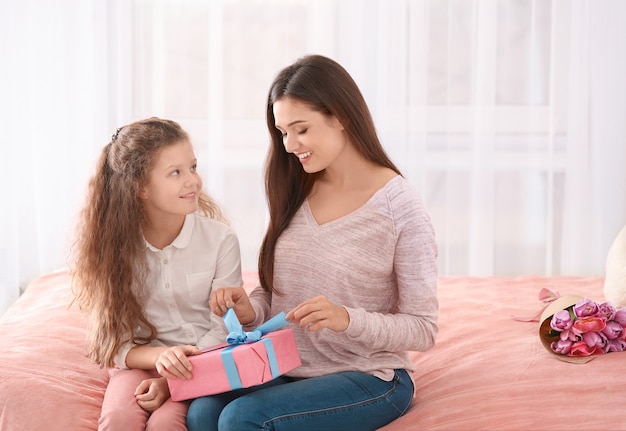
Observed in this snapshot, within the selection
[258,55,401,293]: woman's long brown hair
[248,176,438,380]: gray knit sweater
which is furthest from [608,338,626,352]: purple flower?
[258,55,401,293]: woman's long brown hair

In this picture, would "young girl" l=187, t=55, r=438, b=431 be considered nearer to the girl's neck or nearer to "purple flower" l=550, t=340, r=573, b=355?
the girl's neck

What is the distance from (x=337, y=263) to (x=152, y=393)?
1.47 feet

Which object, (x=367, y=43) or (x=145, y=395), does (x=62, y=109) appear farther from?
(x=145, y=395)

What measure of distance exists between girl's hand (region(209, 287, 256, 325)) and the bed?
0.31 metres

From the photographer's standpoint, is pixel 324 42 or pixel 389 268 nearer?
pixel 389 268

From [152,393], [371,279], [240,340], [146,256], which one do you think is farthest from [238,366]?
[146,256]

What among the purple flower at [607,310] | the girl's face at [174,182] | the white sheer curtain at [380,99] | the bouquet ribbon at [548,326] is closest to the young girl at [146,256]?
the girl's face at [174,182]

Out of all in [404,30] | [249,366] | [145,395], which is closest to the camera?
[249,366]

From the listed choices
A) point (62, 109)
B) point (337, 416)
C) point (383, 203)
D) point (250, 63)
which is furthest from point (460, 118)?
point (337, 416)

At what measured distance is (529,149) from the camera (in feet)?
11.5

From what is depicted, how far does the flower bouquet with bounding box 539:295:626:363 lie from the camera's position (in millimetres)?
1968

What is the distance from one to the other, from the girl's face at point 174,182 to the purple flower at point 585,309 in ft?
2.88

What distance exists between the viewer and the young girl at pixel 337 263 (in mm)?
1688

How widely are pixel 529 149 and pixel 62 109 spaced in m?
1.84
